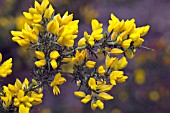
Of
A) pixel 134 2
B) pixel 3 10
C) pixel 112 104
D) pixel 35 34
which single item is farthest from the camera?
pixel 134 2

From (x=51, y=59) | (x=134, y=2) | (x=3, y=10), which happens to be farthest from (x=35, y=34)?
(x=134, y=2)

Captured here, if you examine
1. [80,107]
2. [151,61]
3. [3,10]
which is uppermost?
[3,10]

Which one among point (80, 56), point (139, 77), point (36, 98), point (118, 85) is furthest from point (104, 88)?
point (139, 77)

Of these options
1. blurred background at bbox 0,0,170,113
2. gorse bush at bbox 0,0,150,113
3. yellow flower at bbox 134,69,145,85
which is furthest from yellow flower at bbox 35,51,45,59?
yellow flower at bbox 134,69,145,85

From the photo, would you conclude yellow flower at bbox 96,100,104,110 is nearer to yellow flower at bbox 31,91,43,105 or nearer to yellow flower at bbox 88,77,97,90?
→ yellow flower at bbox 88,77,97,90

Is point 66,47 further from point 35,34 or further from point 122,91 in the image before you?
point 122,91

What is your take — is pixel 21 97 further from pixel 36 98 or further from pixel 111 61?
pixel 111 61

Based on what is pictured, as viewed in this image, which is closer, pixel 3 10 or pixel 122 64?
pixel 122 64
